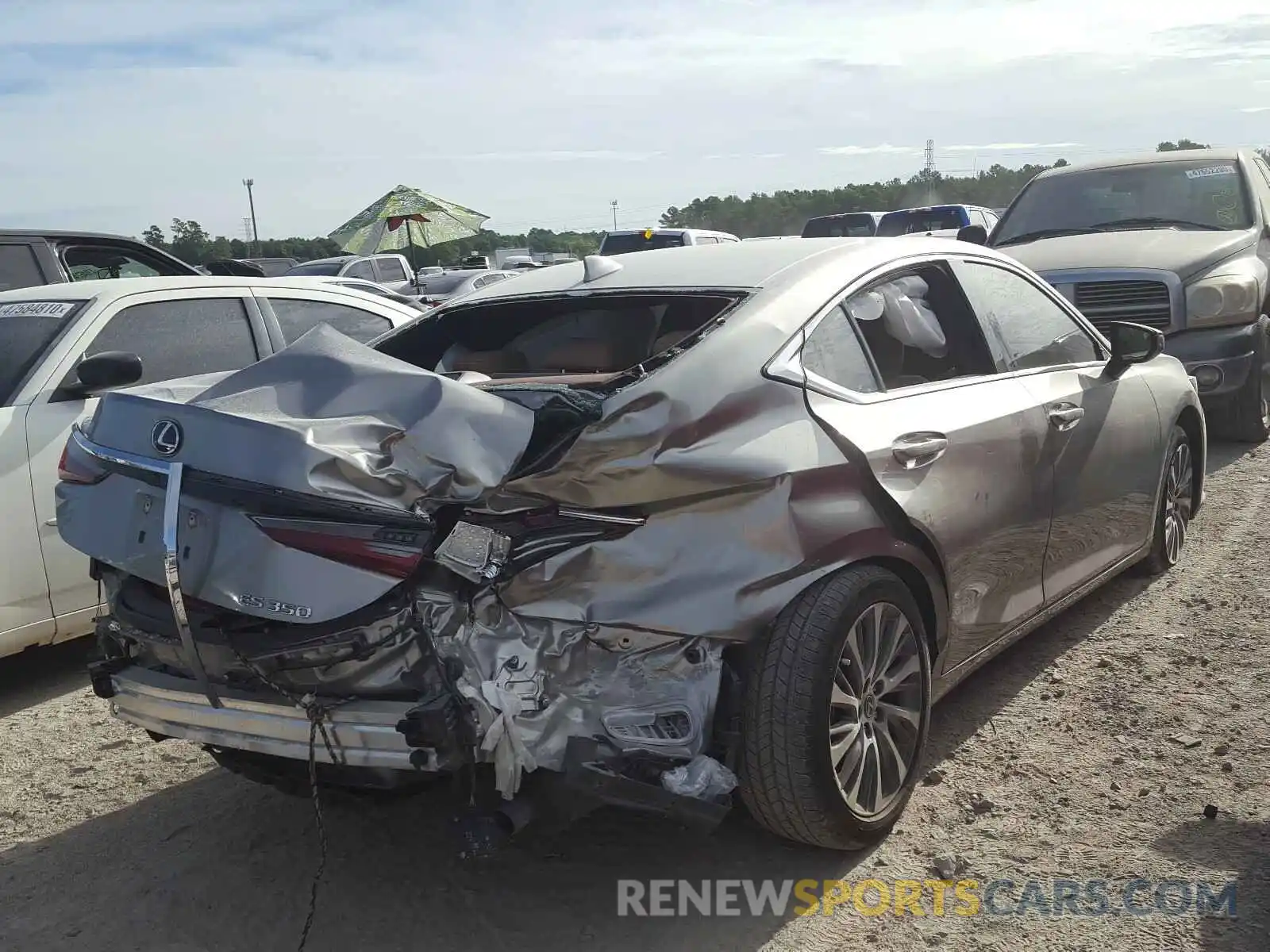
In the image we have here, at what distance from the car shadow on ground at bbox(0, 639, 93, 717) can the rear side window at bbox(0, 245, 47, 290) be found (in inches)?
103

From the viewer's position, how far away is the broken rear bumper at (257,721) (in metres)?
2.88

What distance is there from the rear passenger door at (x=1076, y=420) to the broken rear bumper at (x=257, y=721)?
2.58 meters

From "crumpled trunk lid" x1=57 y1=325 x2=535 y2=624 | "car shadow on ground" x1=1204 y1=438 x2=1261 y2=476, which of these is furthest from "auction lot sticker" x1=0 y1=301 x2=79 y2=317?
"car shadow on ground" x1=1204 y1=438 x2=1261 y2=476

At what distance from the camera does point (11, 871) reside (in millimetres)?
3619

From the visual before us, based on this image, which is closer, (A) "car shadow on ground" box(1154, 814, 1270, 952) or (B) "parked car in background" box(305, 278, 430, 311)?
(A) "car shadow on ground" box(1154, 814, 1270, 952)

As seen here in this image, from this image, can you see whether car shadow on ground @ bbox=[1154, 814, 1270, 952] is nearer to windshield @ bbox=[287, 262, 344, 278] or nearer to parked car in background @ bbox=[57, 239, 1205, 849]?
parked car in background @ bbox=[57, 239, 1205, 849]

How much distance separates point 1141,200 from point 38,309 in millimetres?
7985

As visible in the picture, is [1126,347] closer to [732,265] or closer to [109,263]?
[732,265]

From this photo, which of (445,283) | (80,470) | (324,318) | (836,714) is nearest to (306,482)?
(80,470)

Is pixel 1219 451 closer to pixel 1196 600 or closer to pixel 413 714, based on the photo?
pixel 1196 600

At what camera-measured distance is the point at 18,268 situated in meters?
7.45

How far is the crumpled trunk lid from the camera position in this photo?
112 inches

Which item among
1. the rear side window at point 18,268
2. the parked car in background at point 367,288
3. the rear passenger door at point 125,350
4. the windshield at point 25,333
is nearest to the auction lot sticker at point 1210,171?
the parked car in background at point 367,288

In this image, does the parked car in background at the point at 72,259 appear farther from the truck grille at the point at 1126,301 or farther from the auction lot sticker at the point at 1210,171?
the auction lot sticker at the point at 1210,171
